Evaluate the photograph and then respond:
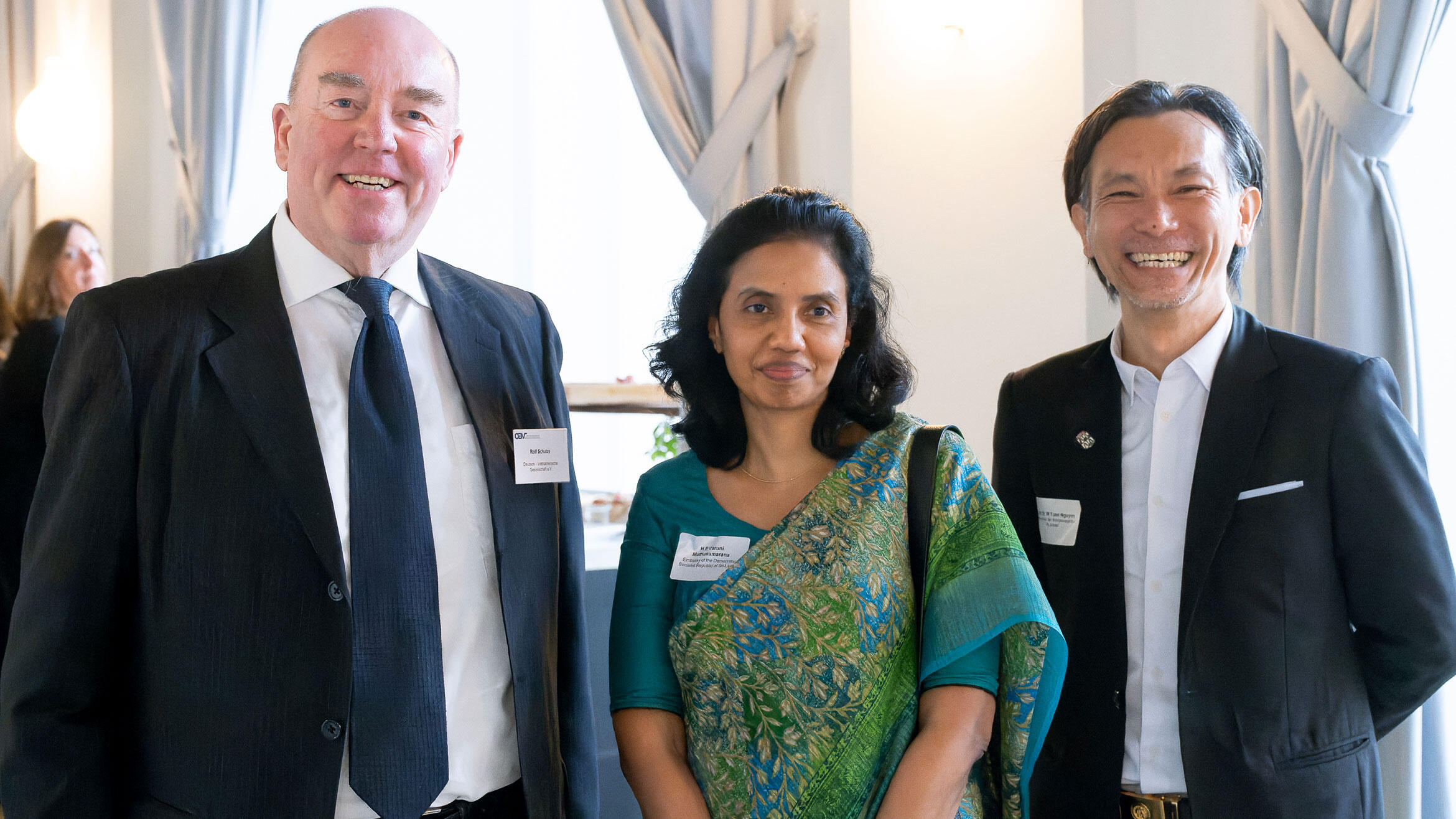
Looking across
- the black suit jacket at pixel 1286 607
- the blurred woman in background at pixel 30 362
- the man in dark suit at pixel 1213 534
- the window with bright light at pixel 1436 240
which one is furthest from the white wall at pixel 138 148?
the window with bright light at pixel 1436 240

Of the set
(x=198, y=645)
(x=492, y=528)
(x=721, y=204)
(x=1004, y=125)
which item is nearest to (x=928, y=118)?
(x=1004, y=125)

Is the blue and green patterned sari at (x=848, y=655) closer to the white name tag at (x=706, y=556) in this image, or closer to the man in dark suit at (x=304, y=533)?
the white name tag at (x=706, y=556)

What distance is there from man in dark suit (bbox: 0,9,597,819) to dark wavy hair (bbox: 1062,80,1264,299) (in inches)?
45.3

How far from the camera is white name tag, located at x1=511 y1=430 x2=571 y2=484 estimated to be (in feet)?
5.22

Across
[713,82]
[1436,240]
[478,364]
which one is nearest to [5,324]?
[713,82]

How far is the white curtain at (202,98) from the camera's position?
498 centimetres

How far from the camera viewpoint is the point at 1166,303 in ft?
5.66

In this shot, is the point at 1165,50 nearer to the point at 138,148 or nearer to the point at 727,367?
the point at 727,367

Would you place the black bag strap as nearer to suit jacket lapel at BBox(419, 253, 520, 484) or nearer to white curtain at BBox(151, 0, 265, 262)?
suit jacket lapel at BBox(419, 253, 520, 484)

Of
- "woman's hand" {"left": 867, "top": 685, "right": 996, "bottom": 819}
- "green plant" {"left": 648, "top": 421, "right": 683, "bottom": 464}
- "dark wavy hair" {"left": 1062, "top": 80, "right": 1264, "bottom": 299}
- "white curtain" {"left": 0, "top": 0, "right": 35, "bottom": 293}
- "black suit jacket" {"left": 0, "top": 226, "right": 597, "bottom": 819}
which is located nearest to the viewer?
"black suit jacket" {"left": 0, "top": 226, "right": 597, "bottom": 819}

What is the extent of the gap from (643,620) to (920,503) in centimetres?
48

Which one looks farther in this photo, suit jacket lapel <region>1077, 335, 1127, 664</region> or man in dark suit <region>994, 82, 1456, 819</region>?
suit jacket lapel <region>1077, 335, 1127, 664</region>

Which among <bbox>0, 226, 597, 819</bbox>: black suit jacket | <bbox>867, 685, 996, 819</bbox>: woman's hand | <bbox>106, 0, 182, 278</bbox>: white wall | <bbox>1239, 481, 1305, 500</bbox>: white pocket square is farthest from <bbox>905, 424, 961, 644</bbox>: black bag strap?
<bbox>106, 0, 182, 278</bbox>: white wall

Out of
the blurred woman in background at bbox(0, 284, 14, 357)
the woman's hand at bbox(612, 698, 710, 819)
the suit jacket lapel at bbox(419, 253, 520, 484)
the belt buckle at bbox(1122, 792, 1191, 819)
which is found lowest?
the belt buckle at bbox(1122, 792, 1191, 819)
